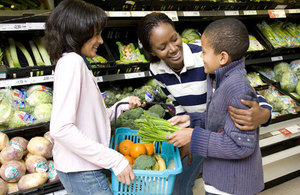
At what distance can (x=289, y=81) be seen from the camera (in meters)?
3.24

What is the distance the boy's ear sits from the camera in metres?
1.19

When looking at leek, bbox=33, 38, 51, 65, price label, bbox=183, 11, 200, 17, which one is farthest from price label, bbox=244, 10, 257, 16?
leek, bbox=33, 38, 51, 65

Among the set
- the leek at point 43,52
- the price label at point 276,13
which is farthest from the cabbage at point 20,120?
the price label at point 276,13

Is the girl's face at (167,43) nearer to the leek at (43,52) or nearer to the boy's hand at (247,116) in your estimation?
the boy's hand at (247,116)

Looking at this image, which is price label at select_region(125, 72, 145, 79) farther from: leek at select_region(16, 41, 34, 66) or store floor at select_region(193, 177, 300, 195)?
store floor at select_region(193, 177, 300, 195)

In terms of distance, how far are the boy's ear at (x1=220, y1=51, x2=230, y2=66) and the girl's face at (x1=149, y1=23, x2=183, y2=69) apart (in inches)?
18.0

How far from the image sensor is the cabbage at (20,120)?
204cm

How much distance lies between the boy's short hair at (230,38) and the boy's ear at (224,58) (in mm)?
13

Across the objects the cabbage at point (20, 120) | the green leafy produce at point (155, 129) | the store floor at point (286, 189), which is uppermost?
the green leafy produce at point (155, 129)

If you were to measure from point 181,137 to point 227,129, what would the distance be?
0.82ft

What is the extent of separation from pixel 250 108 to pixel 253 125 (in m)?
0.08

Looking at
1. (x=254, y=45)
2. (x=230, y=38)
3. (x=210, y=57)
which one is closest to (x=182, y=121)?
(x=210, y=57)

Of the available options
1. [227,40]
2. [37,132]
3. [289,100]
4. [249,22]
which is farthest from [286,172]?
[37,132]

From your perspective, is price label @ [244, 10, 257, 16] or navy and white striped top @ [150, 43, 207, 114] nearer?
navy and white striped top @ [150, 43, 207, 114]
